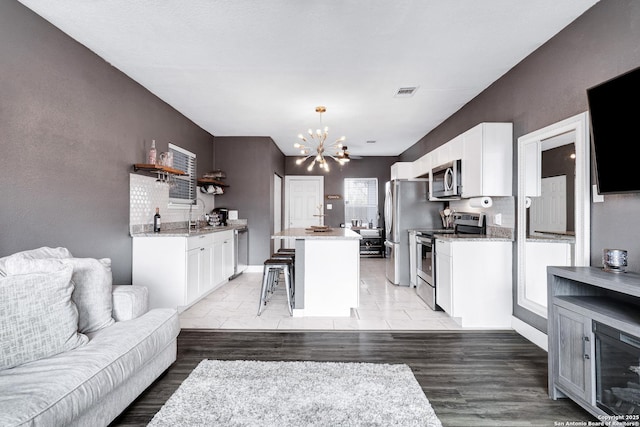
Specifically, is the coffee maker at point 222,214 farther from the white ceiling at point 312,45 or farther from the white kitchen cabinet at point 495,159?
the white kitchen cabinet at point 495,159

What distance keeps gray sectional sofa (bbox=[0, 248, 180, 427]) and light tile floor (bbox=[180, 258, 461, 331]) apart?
4.18 feet

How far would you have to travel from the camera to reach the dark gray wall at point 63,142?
2.25 meters

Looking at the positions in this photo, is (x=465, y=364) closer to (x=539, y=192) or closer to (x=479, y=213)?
(x=539, y=192)

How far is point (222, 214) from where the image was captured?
5996mm

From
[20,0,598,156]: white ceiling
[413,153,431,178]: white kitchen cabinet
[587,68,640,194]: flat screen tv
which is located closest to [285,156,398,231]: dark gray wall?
[413,153,431,178]: white kitchen cabinet

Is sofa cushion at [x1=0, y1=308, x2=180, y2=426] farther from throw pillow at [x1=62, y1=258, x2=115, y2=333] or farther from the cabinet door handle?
the cabinet door handle

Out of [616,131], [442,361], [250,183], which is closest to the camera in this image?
[616,131]

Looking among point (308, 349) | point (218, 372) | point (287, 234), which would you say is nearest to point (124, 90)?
point (287, 234)

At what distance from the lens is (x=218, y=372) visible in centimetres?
235

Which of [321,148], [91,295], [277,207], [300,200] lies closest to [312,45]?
[321,148]

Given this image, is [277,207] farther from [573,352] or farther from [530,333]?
[573,352]

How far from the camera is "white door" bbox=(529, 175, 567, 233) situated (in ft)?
8.53

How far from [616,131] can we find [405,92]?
2.35 meters

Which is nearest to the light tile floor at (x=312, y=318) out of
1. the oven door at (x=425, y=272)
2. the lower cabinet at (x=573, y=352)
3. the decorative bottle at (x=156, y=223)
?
the oven door at (x=425, y=272)
